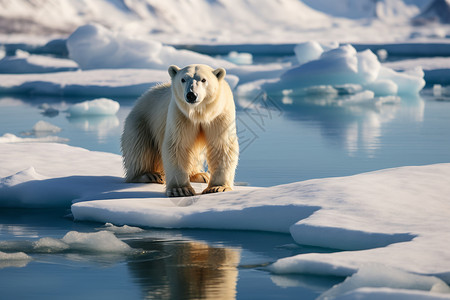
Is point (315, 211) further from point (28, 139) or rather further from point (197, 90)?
point (28, 139)

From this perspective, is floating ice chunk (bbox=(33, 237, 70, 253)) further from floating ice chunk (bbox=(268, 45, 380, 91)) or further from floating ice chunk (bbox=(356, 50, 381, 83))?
floating ice chunk (bbox=(356, 50, 381, 83))

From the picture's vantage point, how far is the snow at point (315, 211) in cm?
327

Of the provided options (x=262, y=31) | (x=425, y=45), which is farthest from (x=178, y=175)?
(x=262, y=31)

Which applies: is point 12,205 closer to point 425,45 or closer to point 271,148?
point 271,148

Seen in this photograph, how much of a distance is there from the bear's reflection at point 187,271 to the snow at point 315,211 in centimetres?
25

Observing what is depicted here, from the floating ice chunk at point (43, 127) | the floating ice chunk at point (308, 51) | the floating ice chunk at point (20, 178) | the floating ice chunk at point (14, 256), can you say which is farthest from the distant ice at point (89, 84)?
the floating ice chunk at point (14, 256)

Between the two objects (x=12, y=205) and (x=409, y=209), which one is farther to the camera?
(x=12, y=205)

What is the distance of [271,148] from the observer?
9.02 meters

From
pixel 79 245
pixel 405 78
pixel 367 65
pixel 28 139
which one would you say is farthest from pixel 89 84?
pixel 79 245

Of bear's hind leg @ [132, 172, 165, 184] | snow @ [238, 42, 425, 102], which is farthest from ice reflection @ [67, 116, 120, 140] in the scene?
bear's hind leg @ [132, 172, 165, 184]

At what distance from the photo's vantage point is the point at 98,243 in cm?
393

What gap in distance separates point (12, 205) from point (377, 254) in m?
2.95

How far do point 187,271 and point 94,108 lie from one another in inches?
391

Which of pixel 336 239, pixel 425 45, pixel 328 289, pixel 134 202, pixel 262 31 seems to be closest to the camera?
pixel 328 289
